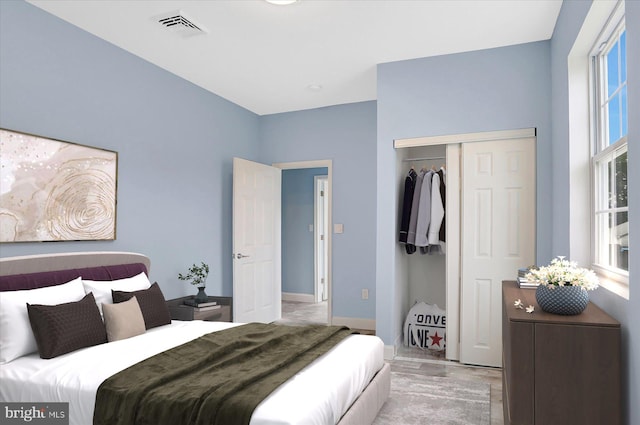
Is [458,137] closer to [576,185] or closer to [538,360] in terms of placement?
[576,185]

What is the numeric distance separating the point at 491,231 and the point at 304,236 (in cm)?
400

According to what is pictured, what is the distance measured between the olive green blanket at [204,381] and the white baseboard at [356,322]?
2.60 meters

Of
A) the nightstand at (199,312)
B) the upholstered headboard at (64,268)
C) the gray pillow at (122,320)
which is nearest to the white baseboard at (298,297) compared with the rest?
the nightstand at (199,312)

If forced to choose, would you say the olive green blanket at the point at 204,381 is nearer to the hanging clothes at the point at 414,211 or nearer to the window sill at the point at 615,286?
the window sill at the point at 615,286

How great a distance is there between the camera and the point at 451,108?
3949 mm

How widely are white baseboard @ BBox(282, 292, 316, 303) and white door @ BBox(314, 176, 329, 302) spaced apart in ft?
0.31

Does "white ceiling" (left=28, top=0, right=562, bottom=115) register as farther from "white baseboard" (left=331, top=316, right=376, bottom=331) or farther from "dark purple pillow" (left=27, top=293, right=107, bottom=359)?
"white baseboard" (left=331, top=316, right=376, bottom=331)

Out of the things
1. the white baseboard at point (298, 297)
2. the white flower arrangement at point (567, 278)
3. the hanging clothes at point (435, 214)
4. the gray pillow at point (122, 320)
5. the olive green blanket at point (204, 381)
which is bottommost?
the white baseboard at point (298, 297)

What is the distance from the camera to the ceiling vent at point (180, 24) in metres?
3.18

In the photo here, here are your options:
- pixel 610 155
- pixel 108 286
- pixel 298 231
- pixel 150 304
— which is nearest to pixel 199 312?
pixel 150 304

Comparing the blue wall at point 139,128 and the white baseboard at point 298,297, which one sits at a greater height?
the blue wall at point 139,128

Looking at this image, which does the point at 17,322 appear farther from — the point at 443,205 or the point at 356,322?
the point at 356,322

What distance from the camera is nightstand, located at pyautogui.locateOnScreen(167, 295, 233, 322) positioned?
13.0 ft

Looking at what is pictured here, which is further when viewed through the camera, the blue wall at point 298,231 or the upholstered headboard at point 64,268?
the blue wall at point 298,231
